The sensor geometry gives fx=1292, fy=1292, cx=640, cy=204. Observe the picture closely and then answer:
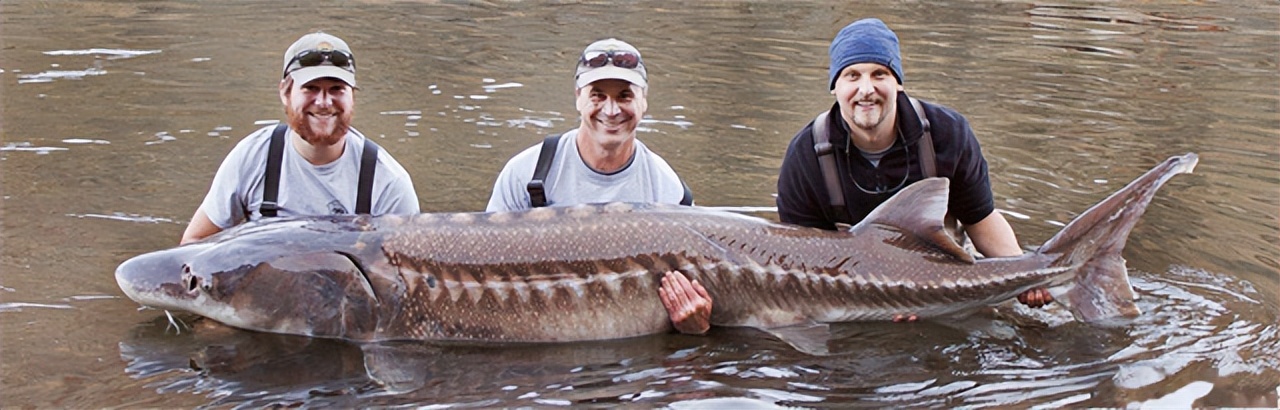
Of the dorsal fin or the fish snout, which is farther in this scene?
the dorsal fin

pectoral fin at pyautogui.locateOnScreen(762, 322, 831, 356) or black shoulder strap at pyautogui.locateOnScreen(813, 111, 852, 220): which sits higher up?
black shoulder strap at pyautogui.locateOnScreen(813, 111, 852, 220)

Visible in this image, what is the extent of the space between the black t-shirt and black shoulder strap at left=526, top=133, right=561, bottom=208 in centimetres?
96

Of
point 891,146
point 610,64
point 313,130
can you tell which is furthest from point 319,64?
point 891,146

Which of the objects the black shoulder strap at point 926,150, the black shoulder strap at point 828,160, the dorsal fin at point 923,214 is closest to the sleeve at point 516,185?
the black shoulder strap at point 828,160

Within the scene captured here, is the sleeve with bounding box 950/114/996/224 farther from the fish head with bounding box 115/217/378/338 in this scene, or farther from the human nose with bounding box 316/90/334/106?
the human nose with bounding box 316/90/334/106

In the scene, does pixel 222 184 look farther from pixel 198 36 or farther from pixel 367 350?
pixel 198 36

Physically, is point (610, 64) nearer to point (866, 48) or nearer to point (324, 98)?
point (866, 48)

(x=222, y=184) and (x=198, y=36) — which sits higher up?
(x=198, y=36)

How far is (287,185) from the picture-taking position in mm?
5180

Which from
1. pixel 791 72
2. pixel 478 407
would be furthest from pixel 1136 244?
pixel 791 72

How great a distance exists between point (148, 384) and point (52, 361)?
45cm

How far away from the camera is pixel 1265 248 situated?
6.26m

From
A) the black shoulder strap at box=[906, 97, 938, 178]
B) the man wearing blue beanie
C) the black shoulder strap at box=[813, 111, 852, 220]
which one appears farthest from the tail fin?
the black shoulder strap at box=[813, 111, 852, 220]

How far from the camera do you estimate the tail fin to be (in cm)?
479
